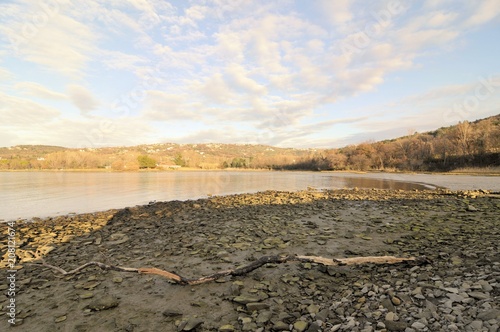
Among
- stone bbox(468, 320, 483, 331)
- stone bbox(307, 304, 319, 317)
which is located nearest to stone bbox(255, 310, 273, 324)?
stone bbox(307, 304, 319, 317)

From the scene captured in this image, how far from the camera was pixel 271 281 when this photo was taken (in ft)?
20.3

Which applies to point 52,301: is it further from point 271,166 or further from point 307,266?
point 271,166

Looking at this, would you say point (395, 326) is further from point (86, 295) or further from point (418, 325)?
point (86, 295)

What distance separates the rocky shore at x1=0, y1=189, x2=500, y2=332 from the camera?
426 cm

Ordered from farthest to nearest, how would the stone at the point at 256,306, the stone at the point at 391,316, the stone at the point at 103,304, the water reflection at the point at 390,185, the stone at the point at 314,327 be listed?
the water reflection at the point at 390,185, the stone at the point at 103,304, the stone at the point at 256,306, the stone at the point at 314,327, the stone at the point at 391,316

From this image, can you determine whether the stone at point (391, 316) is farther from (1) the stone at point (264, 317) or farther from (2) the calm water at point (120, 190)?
(2) the calm water at point (120, 190)

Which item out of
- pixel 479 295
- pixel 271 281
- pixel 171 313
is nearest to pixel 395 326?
pixel 479 295

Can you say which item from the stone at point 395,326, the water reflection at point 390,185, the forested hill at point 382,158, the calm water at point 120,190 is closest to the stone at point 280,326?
the stone at point 395,326

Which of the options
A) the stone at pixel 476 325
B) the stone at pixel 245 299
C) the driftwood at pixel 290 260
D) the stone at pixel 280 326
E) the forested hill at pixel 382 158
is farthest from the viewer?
the forested hill at pixel 382 158

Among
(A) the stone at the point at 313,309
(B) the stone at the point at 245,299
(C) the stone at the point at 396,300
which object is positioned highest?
(C) the stone at the point at 396,300

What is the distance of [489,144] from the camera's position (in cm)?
6450

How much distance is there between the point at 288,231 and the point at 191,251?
4091mm

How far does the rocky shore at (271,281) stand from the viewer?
4258mm

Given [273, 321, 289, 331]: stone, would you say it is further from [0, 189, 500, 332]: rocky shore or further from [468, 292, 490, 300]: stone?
[468, 292, 490, 300]: stone
